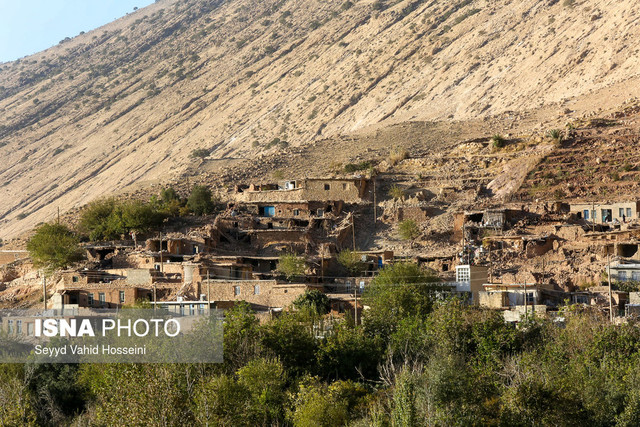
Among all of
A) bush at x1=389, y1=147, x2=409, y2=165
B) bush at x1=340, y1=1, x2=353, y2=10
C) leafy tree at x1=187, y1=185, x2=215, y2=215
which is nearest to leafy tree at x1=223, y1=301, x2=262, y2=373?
leafy tree at x1=187, y1=185, x2=215, y2=215

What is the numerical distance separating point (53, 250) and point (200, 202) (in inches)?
289

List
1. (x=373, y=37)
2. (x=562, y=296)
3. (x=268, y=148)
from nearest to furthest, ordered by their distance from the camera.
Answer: (x=562, y=296)
(x=268, y=148)
(x=373, y=37)

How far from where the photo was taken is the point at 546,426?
22875 millimetres

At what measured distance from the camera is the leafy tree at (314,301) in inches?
1310

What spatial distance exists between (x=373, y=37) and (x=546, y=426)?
6155 centimetres

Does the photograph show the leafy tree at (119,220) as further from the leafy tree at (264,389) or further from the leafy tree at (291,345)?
the leafy tree at (264,389)

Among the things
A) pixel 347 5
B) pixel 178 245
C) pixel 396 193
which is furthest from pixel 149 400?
pixel 347 5

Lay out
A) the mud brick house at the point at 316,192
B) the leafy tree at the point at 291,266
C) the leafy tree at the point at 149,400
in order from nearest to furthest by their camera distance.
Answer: the leafy tree at the point at 149,400 → the leafy tree at the point at 291,266 → the mud brick house at the point at 316,192

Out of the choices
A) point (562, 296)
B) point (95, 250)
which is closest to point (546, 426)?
point (562, 296)

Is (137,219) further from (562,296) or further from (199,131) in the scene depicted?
(199,131)

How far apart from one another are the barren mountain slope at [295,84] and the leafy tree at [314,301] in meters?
25.2

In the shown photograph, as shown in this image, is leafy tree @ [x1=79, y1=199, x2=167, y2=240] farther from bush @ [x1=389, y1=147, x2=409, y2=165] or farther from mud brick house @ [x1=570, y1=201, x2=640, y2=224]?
mud brick house @ [x1=570, y1=201, x2=640, y2=224]

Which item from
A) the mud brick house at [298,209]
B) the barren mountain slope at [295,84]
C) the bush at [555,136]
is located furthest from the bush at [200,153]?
the bush at [555,136]

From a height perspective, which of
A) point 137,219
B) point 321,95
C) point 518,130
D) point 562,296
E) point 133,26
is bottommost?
point 562,296
